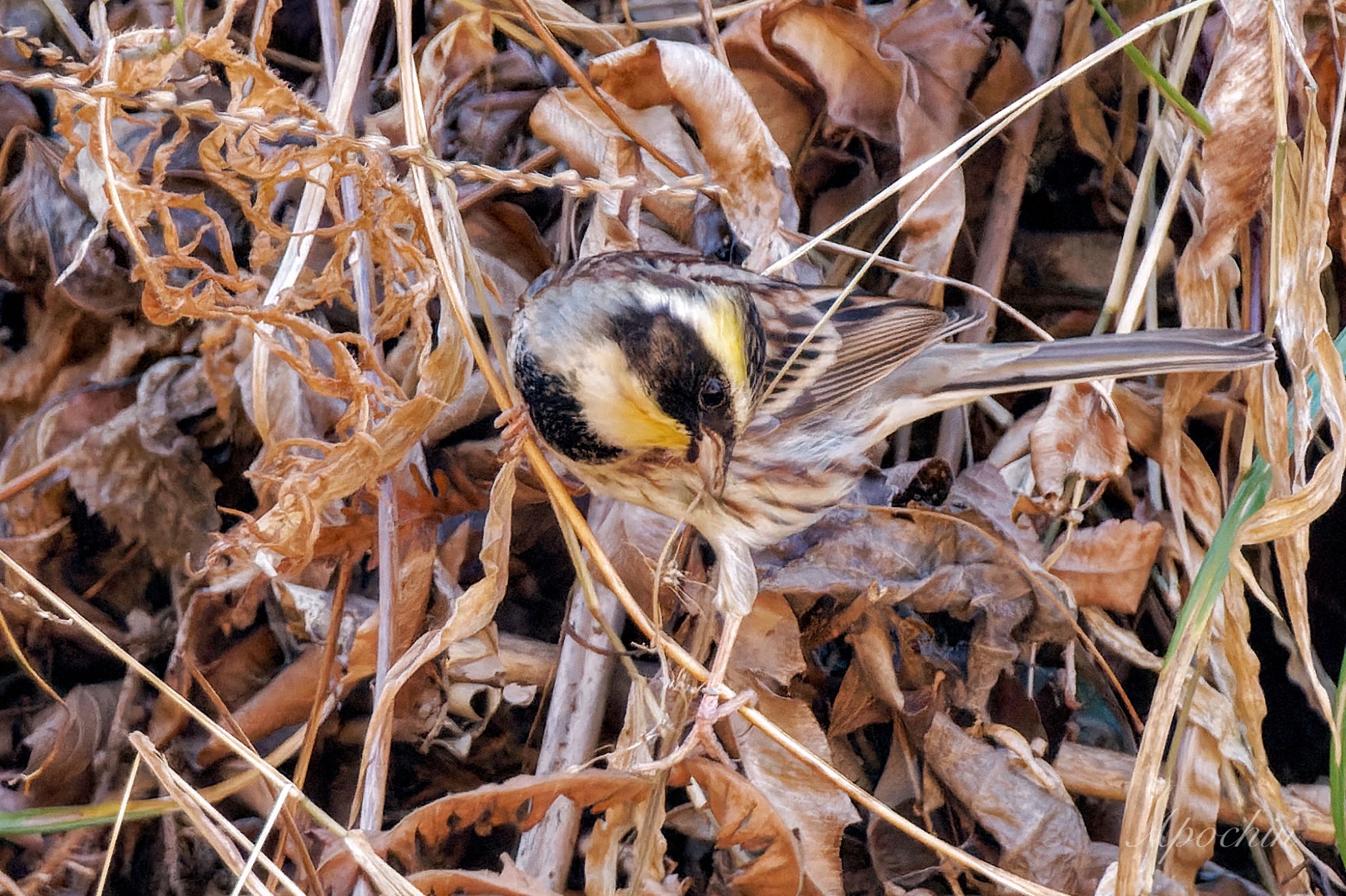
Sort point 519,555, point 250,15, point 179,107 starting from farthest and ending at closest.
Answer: point 250,15, point 519,555, point 179,107

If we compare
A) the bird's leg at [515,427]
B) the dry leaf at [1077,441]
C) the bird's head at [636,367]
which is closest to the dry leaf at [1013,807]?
the dry leaf at [1077,441]

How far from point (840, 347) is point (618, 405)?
27.8 inches

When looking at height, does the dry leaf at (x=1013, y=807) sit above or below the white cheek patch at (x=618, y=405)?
below

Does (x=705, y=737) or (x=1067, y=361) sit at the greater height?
(x=1067, y=361)

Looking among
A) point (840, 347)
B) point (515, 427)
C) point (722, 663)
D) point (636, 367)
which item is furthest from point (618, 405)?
point (840, 347)

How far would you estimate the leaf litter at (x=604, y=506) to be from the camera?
1838 millimetres

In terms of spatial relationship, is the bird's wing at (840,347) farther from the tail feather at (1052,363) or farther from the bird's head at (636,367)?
the bird's head at (636,367)

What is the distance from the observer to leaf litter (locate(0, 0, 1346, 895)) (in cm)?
184

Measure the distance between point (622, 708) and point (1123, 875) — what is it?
898mm

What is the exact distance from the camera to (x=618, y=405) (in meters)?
1.91

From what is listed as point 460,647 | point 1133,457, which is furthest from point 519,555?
point 1133,457

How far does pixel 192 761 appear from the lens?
215 cm

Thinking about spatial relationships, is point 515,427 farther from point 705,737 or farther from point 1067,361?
point 1067,361

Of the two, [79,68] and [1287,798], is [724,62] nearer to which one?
[79,68]
